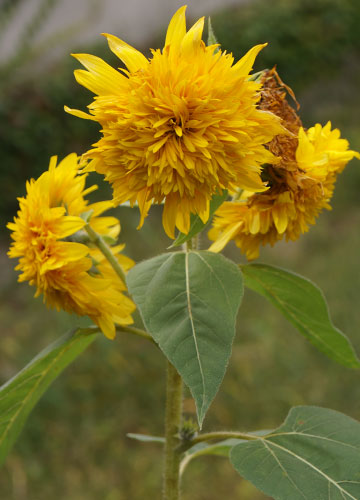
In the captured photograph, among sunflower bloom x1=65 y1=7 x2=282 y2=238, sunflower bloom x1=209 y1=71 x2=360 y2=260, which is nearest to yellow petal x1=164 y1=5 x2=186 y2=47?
sunflower bloom x1=65 y1=7 x2=282 y2=238

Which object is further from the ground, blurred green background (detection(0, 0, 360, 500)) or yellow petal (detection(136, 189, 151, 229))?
yellow petal (detection(136, 189, 151, 229))

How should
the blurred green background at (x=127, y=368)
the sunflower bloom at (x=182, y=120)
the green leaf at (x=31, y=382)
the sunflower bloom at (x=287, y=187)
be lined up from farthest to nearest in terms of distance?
1. the blurred green background at (x=127, y=368)
2. the green leaf at (x=31, y=382)
3. the sunflower bloom at (x=287, y=187)
4. the sunflower bloom at (x=182, y=120)

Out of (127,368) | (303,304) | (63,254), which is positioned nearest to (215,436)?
(303,304)

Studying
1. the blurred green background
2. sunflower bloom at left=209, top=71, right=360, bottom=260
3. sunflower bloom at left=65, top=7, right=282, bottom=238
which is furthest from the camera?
the blurred green background

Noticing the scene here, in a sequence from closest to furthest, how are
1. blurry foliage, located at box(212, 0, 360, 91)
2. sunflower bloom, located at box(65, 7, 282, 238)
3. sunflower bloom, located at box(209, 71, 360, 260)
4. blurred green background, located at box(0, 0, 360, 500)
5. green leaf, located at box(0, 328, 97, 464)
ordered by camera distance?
sunflower bloom, located at box(65, 7, 282, 238) → sunflower bloom, located at box(209, 71, 360, 260) → green leaf, located at box(0, 328, 97, 464) → blurred green background, located at box(0, 0, 360, 500) → blurry foliage, located at box(212, 0, 360, 91)

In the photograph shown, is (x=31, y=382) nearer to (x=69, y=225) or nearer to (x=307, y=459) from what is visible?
(x=69, y=225)

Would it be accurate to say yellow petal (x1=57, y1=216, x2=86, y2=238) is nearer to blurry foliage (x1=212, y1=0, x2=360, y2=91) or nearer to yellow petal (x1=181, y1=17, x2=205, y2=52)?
yellow petal (x1=181, y1=17, x2=205, y2=52)

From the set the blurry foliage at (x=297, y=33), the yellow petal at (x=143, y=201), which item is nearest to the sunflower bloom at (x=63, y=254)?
the yellow petal at (x=143, y=201)

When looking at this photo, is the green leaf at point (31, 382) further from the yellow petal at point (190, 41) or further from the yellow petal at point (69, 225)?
the yellow petal at point (190, 41)
